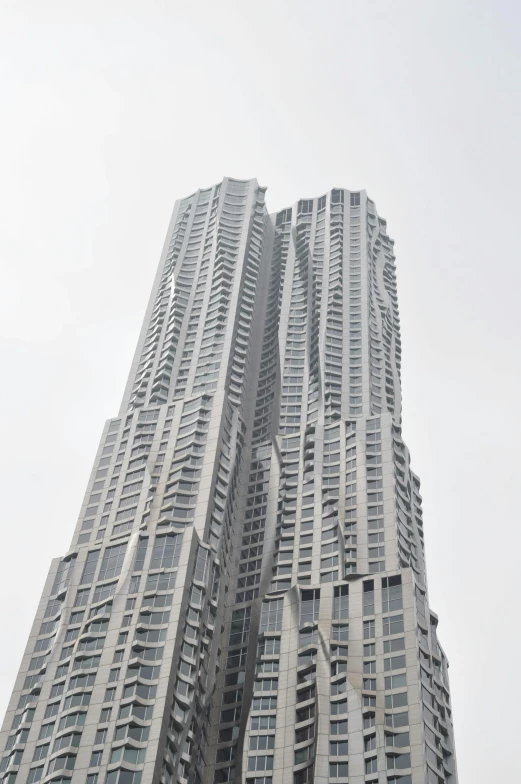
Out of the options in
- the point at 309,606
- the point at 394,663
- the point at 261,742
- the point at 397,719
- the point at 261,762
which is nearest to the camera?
the point at 397,719

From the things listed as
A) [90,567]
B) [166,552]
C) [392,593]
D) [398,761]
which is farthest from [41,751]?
[392,593]

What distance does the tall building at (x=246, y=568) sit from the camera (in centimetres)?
9612

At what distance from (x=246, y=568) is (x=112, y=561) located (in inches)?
703

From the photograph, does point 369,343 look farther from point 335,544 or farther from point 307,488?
point 335,544

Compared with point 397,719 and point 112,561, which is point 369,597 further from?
point 112,561

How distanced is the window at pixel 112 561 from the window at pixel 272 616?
16.9 m

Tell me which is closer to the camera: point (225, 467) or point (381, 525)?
point (381, 525)

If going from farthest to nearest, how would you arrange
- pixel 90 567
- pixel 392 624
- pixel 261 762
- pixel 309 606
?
pixel 90 567
pixel 309 606
pixel 392 624
pixel 261 762

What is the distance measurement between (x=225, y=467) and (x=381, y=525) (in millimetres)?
21117

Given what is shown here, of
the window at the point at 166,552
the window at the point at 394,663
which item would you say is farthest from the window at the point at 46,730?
the window at the point at 394,663

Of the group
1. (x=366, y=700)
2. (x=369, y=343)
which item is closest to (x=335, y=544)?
(x=366, y=700)

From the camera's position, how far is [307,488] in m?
128

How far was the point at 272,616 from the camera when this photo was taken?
112188 millimetres

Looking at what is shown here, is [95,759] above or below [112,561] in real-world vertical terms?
below
